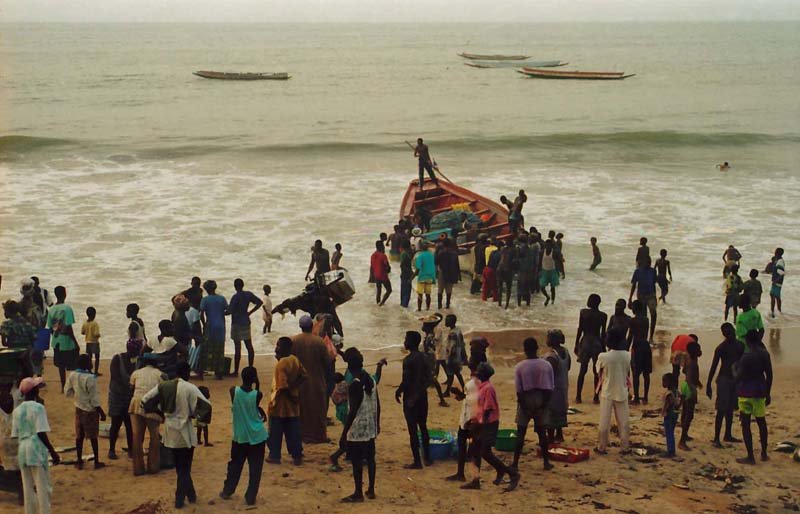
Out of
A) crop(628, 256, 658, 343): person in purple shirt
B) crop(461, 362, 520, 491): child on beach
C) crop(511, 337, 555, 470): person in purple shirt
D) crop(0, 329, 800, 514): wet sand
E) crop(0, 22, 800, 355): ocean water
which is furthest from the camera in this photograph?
crop(0, 22, 800, 355): ocean water

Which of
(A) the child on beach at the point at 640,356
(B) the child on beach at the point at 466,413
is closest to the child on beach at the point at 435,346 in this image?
(B) the child on beach at the point at 466,413

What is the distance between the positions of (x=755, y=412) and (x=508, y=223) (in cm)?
1080

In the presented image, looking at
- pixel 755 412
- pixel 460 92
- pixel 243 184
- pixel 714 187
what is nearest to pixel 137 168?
pixel 243 184

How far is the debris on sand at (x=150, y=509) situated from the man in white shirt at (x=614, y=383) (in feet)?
13.4

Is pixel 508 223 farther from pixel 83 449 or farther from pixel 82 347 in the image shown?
pixel 83 449

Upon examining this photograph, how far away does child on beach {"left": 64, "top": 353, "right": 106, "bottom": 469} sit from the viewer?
907cm

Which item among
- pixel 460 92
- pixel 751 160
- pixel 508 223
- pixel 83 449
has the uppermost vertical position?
pixel 460 92

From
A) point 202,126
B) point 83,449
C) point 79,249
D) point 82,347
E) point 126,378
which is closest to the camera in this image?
point 126,378

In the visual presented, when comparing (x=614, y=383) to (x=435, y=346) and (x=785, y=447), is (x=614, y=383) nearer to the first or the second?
(x=785, y=447)

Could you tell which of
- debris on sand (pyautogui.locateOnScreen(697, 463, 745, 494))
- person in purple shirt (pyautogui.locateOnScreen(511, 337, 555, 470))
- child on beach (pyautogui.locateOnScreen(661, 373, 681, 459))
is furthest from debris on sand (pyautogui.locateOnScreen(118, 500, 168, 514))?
debris on sand (pyautogui.locateOnScreen(697, 463, 745, 494))

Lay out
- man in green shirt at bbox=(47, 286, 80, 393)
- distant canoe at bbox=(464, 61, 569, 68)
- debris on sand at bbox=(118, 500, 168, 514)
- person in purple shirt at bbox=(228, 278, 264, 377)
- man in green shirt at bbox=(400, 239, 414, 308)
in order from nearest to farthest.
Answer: debris on sand at bbox=(118, 500, 168, 514)
man in green shirt at bbox=(47, 286, 80, 393)
person in purple shirt at bbox=(228, 278, 264, 377)
man in green shirt at bbox=(400, 239, 414, 308)
distant canoe at bbox=(464, 61, 569, 68)

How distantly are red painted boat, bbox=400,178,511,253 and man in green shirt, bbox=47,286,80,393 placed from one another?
8.20 metres

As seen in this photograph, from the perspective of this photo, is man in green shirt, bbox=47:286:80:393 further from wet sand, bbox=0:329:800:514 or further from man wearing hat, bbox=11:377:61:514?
man wearing hat, bbox=11:377:61:514

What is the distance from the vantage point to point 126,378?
918 cm
